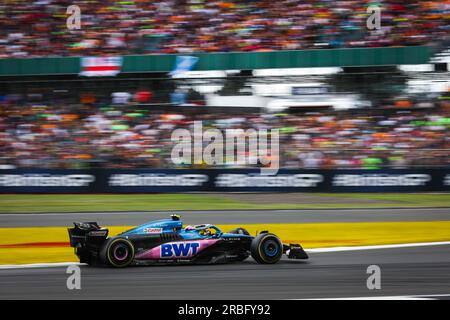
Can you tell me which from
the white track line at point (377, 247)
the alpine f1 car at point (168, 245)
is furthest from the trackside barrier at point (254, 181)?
the alpine f1 car at point (168, 245)

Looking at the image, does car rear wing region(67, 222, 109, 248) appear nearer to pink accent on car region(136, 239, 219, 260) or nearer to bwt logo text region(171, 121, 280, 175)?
pink accent on car region(136, 239, 219, 260)

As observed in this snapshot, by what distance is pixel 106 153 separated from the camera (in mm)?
19719

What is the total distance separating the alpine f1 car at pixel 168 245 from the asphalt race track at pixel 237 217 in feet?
16.4

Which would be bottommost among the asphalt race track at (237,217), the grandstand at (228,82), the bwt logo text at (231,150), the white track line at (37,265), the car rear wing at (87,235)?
the asphalt race track at (237,217)

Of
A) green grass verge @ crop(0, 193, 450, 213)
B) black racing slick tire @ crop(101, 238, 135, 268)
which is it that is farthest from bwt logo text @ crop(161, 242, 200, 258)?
green grass verge @ crop(0, 193, 450, 213)

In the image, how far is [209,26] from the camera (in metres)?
22.6

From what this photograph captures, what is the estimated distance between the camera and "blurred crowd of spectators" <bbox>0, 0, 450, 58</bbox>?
2159 centimetres

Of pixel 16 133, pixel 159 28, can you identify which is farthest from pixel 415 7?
pixel 16 133

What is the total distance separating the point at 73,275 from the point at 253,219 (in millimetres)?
7131

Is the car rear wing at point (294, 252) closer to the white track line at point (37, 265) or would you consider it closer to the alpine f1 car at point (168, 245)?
the alpine f1 car at point (168, 245)

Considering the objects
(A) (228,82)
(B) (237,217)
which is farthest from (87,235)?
(A) (228,82)

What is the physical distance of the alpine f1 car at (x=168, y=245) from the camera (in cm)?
861

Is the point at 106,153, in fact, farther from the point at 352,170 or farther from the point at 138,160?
the point at 352,170

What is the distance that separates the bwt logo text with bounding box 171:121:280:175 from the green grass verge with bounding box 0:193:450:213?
1083 mm
